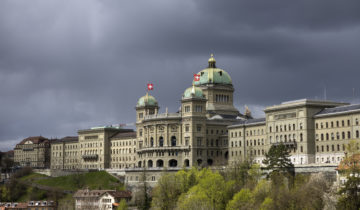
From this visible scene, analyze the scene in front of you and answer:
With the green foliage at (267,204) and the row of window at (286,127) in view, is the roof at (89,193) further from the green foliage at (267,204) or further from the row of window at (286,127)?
the green foliage at (267,204)

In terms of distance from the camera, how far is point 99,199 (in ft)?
593

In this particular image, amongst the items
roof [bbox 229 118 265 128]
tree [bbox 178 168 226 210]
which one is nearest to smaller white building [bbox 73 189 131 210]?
roof [bbox 229 118 265 128]

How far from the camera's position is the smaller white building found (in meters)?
176

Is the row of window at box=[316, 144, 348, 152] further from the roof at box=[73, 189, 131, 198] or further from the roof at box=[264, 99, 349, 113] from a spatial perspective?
the roof at box=[73, 189, 131, 198]

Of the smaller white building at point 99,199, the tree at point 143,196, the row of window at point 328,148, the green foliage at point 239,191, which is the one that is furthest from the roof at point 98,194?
the row of window at point 328,148

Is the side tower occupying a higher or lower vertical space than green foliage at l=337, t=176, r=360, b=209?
higher

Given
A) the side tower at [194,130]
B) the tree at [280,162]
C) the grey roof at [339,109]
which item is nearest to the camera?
the tree at [280,162]

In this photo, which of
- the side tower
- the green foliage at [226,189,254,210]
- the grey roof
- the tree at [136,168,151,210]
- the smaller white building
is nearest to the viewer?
the green foliage at [226,189,254,210]

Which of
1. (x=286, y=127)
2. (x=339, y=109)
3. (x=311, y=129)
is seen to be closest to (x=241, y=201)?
(x=311, y=129)

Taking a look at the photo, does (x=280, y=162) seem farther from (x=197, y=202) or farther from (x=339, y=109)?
(x=197, y=202)

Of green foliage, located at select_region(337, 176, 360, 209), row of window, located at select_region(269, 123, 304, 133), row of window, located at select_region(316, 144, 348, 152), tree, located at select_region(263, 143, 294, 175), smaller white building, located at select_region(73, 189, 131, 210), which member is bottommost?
smaller white building, located at select_region(73, 189, 131, 210)

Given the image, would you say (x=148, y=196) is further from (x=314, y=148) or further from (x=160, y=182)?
(x=314, y=148)

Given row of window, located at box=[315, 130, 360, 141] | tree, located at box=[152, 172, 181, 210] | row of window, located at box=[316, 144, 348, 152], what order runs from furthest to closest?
row of window, located at box=[316, 144, 348, 152], row of window, located at box=[315, 130, 360, 141], tree, located at box=[152, 172, 181, 210]

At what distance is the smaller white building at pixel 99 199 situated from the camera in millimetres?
176425
